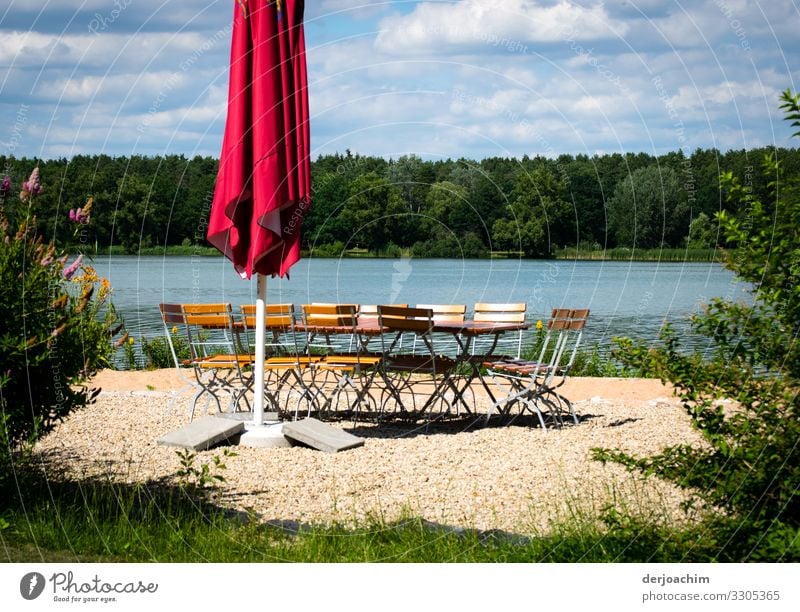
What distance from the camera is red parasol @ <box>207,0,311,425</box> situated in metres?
7.21

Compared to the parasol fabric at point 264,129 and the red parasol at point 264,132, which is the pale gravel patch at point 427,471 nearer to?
the red parasol at point 264,132

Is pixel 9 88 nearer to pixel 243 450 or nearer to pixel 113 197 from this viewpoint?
pixel 243 450

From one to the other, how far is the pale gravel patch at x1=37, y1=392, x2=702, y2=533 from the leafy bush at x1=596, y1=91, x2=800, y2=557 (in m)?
0.46

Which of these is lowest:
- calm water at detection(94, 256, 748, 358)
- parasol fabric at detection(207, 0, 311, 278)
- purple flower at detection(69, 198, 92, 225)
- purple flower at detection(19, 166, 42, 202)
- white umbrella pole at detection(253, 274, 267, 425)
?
calm water at detection(94, 256, 748, 358)

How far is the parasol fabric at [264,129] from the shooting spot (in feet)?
23.6

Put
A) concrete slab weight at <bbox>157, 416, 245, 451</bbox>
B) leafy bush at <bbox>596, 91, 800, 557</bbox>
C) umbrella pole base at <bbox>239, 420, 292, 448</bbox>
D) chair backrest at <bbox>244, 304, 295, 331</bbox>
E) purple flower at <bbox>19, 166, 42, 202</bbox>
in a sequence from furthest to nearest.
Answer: chair backrest at <bbox>244, 304, 295, 331</bbox> < umbrella pole base at <bbox>239, 420, 292, 448</bbox> < concrete slab weight at <bbox>157, 416, 245, 451</bbox> < purple flower at <bbox>19, 166, 42, 202</bbox> < leafy bush at <bbox>596, 91, 800, 557</bbox>

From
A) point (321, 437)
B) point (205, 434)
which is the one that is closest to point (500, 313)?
point (321, 437)

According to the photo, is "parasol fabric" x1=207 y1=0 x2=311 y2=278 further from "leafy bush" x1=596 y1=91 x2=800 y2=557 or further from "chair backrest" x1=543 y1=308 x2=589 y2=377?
"leafy bush" x1=596 y1=91 x2=800 y2=557

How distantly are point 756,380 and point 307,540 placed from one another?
2353 mm

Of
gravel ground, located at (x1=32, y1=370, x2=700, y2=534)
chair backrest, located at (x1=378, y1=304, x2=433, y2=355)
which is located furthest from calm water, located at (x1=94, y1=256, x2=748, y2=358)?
chair backrest, located at (x1=378, y1=304, x2=433, y2=355)

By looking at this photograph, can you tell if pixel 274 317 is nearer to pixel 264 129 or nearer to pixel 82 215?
pixel 264 129

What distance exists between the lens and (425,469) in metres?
6.97

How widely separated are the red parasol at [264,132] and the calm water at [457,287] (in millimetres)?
11779
